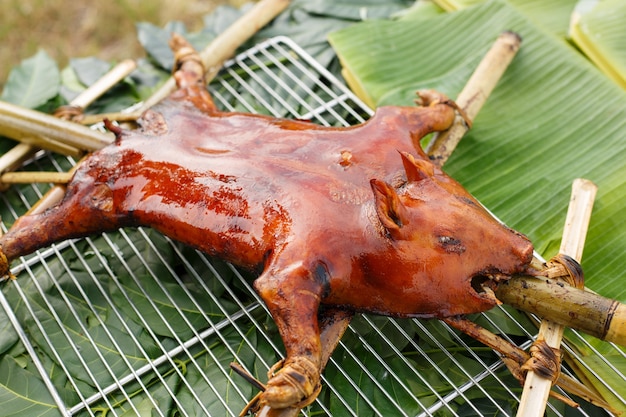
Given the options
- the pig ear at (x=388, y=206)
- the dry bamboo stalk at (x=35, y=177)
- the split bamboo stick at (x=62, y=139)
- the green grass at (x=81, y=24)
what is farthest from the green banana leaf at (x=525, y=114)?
the green grass at (x=81, y=24)

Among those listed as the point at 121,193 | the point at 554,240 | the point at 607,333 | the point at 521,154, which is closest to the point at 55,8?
the point at 121,193

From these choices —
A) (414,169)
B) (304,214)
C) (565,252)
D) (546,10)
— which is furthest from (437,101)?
(546,10)

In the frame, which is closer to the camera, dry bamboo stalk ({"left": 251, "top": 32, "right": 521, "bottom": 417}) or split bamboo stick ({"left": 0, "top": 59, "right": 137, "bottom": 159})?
dry bamboo stalk ({"left": 251, "top": 32, "right": 521, "bottom": 417})

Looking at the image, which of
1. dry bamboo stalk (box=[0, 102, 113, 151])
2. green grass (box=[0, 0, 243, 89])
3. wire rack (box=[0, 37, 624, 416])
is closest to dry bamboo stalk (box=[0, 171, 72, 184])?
dry bamboo stalk (box=[0, 102, 113, 151])

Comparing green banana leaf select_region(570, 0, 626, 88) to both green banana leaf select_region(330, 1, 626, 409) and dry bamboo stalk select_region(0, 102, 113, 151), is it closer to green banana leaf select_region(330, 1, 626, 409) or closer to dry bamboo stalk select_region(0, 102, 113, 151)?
green banana leaf select_region(330, 1, 626, 409)

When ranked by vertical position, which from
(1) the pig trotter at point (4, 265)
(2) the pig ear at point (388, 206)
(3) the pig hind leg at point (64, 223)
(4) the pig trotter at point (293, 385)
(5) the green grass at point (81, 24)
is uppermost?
(5) the green grass at point (81, 24)

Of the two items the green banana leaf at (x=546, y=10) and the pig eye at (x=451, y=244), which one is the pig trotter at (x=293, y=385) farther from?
the green banana leaf at (x=546, y=10)

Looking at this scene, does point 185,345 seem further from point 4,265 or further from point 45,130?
point 45,130
